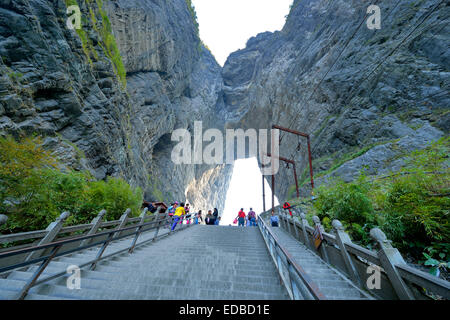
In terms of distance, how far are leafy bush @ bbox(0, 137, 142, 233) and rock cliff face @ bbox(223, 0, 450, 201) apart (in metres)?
10.4

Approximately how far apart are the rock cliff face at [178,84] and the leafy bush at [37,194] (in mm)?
3537

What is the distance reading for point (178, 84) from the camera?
27.8 meters

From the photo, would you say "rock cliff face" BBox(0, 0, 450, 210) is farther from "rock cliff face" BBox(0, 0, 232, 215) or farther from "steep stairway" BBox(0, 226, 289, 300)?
"steep stairway" BBox(0, 226, 289, 300)

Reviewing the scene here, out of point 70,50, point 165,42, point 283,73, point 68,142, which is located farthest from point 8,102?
point 283,73

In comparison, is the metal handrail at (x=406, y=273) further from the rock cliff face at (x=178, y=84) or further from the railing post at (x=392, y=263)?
the rock cliff face at (x=178, y=84)

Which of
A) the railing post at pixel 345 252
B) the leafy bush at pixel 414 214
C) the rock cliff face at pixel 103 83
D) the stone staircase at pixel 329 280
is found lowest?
the stone staircase at pixel 329 280

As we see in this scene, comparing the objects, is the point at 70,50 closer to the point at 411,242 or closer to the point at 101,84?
the point at 101,84

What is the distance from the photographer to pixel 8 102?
7.49 meters

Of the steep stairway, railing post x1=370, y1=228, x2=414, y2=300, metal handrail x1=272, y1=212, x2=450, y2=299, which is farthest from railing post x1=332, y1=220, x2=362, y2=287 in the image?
the steep stairway

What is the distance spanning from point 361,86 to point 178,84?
76.2 feet

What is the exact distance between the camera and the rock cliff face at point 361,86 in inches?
427

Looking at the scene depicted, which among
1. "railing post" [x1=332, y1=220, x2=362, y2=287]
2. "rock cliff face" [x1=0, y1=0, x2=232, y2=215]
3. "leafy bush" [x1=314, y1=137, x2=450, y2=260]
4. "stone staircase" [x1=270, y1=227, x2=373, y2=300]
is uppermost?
"rock cliff face" [x1=0, y1=0, x2=232, y2=215]

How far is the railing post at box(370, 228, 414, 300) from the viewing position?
2188 millimetres

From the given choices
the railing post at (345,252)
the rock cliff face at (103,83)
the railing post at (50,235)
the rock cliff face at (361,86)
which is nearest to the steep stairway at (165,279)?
the railing post at (50,235)
